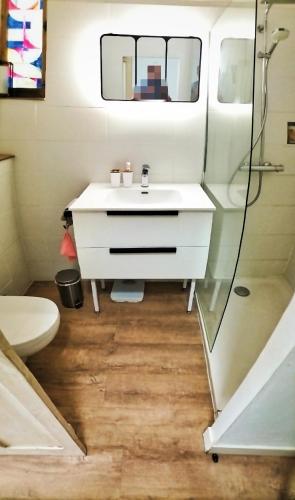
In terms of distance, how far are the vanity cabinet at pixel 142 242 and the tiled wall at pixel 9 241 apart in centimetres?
60

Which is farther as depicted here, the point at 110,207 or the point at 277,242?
the point at 277,242

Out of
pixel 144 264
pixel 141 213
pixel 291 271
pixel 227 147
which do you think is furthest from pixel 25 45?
pixel 291 271

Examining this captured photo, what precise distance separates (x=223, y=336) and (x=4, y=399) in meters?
1.21

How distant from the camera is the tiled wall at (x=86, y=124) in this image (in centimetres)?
148

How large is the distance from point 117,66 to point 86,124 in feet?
1.28

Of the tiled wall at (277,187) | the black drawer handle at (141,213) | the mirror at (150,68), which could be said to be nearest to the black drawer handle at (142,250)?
the black drawer handle at (141,213)

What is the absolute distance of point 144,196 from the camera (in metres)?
1.70

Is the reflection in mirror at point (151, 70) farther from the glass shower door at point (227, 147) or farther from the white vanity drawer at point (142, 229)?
the white vanity drawer at point (142, 229)

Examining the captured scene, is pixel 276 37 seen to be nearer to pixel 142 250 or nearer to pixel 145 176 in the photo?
pixel 145 176

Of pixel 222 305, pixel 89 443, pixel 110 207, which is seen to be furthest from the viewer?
pixel 110 207

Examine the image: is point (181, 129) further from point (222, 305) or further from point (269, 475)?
point (269, 475)

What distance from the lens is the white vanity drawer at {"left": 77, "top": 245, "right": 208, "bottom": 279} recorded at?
150 cm

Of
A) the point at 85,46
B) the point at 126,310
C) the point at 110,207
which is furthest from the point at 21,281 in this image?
the point at 85,46

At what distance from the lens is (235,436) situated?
97 centimetres
